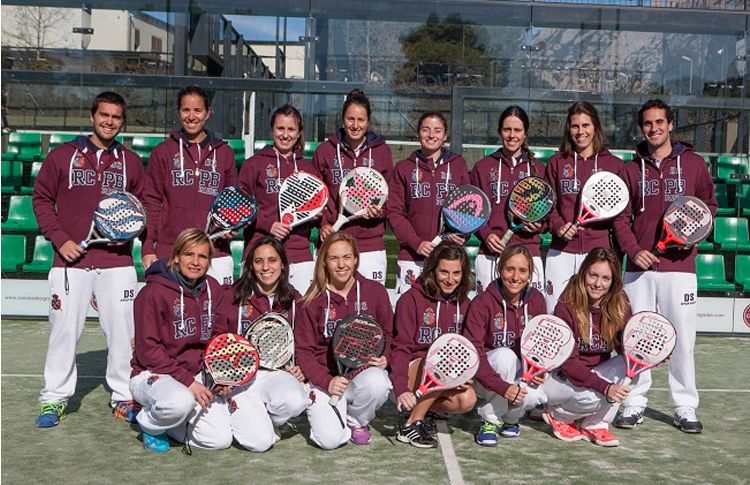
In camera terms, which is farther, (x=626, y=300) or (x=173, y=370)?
(x=626, y=300)

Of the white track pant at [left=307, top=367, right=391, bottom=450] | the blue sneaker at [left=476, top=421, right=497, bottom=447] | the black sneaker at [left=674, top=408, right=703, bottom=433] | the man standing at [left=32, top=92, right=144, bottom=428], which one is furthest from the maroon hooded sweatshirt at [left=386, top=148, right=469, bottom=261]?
the black sneaker at [left=674, top=408, right=703, bottom=433]

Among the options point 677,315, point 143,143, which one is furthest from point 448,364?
point 143,143

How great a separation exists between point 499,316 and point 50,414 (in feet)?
7.77

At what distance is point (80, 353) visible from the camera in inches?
270

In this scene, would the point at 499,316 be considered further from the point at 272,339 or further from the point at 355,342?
the point at 272,339

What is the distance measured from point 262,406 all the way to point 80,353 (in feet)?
9.58

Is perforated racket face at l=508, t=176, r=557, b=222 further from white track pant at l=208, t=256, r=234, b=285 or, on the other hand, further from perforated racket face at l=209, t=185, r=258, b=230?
white track pant at l=208, t=256, r=234, b=285

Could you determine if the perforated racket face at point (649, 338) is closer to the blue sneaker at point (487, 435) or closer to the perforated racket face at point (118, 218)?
the blue sneaker at point (487, 435)

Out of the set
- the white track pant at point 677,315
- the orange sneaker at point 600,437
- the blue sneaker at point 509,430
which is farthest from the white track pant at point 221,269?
the white track pant at point 677,315

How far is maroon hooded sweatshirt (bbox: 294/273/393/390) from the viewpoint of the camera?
15.1ft

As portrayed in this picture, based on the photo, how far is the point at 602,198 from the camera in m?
5.05

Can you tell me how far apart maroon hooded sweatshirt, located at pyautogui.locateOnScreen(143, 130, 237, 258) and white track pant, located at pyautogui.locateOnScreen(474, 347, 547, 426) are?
5.52 ft

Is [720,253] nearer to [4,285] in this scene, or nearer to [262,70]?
[262,70]

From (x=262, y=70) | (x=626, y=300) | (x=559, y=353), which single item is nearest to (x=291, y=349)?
(x=559, y=353)
